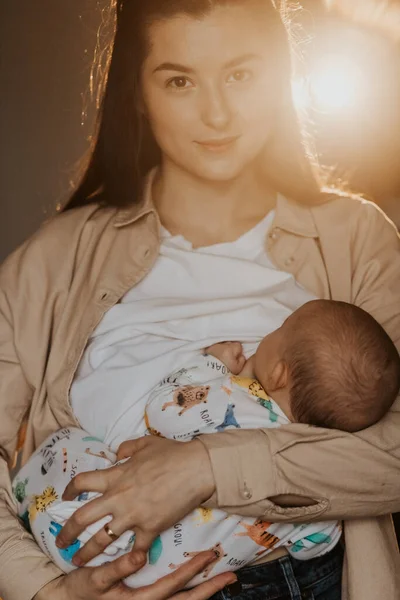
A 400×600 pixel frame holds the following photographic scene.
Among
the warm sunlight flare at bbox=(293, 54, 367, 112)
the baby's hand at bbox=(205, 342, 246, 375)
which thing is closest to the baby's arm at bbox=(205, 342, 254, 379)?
the baby's hand at bbox=(205, 342, 246, 375)

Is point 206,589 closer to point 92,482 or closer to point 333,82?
point 92,482

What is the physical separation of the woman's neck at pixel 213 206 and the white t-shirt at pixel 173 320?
0.9 inches

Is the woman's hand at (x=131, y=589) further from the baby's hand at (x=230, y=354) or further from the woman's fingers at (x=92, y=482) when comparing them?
the baby's hand at (x=230, y=354)

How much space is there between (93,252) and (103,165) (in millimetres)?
166

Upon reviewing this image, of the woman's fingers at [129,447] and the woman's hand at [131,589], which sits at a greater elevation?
the woman's fingers at [129,447]

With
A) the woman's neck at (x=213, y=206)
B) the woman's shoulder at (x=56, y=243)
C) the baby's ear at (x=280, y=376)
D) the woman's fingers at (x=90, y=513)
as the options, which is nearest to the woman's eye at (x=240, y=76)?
the woman's neck at (x=213, y=206)

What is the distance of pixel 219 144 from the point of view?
1.43 meters

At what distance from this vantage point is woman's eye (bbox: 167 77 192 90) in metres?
1.41

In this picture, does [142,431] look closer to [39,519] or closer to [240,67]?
[39,519]

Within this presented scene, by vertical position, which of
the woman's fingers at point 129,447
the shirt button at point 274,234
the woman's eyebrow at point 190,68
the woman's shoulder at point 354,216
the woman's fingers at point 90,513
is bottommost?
the woman's fingers at point 90,513

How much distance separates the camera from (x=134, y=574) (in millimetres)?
1201

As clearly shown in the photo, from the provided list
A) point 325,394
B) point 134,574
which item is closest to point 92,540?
point 134,574

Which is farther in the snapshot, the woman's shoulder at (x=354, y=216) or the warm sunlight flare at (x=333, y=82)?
the warm sunlight flare at (x=333, y=82)

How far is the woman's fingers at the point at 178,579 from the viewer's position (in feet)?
3.86
